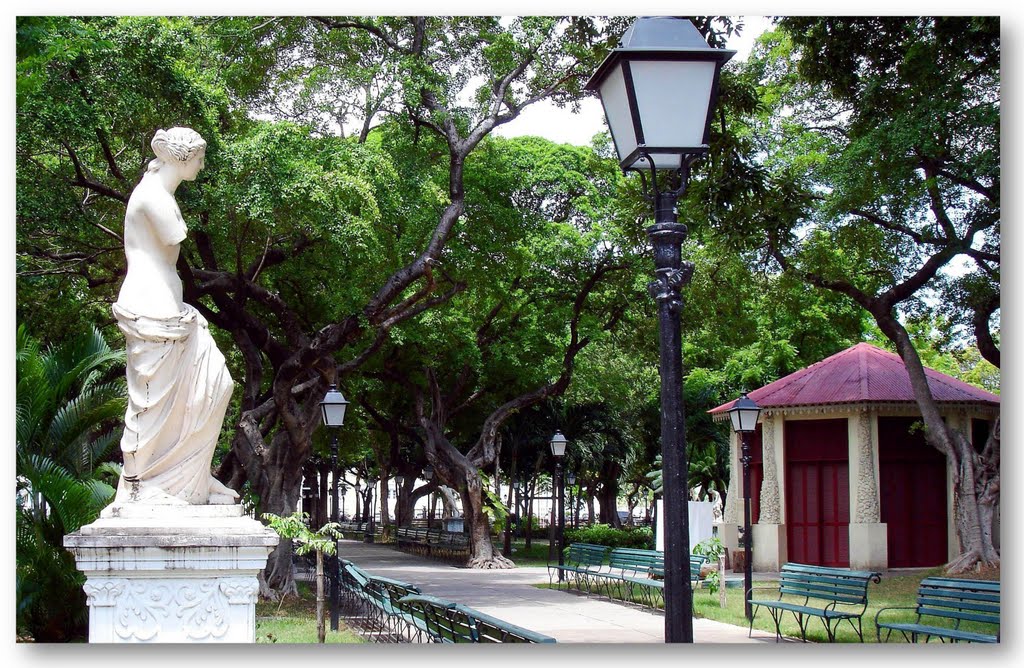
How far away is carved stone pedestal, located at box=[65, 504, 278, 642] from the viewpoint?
557 cm

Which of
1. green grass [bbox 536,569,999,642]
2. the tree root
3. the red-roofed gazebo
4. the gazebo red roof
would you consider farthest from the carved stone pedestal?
the tree root

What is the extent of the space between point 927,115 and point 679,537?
850cm

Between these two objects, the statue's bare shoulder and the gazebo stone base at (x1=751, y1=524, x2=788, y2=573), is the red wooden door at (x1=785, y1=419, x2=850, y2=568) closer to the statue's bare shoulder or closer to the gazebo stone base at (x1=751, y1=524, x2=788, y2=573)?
the gazebo stone base at (x1=751, y1=524, x2=788, y2=573)

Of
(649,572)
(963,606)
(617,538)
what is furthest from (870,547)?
(617,538)

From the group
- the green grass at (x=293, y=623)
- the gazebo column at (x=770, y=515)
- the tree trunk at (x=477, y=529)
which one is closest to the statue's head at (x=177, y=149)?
the green grass at (x=293, y=623)

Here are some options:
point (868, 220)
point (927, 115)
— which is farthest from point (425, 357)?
point (927, 115)

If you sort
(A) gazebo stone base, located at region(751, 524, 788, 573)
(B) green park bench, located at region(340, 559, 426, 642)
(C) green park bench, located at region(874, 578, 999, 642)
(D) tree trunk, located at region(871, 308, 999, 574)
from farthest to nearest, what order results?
(A) gazebo stone base, located at region(751, 524, 788, 573) < (D) tree trunk, located at region(871, 308, 999, 574) < (B) green park bench, located at region(340, 559, 426, 642) < (C) green park bench, located at region(874, 578, 999, 642)

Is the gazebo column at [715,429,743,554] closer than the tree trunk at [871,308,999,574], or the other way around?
the tree trunk at [871,308,999,574]

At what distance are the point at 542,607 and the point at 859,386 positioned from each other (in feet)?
24.4

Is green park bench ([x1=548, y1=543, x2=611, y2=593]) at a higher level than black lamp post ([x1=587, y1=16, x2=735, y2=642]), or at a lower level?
lower

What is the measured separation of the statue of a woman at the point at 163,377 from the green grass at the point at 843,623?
740cm

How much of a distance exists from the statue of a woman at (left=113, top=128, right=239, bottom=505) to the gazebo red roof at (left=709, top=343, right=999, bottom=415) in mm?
15369

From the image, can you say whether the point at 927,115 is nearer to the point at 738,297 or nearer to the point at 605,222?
the point at 738,297

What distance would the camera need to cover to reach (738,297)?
19859 mm
